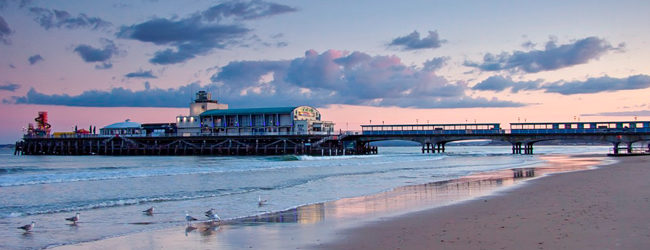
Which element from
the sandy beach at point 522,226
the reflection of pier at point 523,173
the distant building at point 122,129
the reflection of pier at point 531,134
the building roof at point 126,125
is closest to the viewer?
the sandy beach at point 522,226

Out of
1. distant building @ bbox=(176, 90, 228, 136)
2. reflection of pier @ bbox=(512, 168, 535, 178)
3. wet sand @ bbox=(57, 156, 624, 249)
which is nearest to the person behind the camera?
wet sand @ bbox=(57, 156, 624, 249)

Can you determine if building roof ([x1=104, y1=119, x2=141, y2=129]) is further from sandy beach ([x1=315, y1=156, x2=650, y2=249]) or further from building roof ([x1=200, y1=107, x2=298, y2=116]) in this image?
sandy beach ([x1=315, y1=156, x2=650, y2=249])

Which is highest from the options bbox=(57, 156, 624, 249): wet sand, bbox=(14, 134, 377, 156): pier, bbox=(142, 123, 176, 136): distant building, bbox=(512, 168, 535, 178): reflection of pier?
bbox=(142, 123, 176, 136): distant building

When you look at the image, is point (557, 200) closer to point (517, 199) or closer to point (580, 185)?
point (517, 199)

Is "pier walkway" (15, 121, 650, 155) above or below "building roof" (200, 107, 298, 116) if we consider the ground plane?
below

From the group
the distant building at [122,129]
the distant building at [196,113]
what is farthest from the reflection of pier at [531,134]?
the distant building at [122,129]

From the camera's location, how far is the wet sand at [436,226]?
10422 mm

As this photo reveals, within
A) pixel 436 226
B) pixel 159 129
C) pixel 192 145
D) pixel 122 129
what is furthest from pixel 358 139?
pixel 436 226

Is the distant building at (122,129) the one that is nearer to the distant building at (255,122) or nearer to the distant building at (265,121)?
the distant building at (255,122)

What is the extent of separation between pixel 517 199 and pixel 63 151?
98.3 m

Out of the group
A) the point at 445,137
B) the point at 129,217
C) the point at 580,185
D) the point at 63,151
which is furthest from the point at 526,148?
the point at 63,151

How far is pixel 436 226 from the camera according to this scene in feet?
41.2

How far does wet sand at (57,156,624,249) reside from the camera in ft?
34.2

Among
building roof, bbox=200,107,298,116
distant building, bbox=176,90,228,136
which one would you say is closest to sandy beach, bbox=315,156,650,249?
building roof, bbox=200,107,298,116
